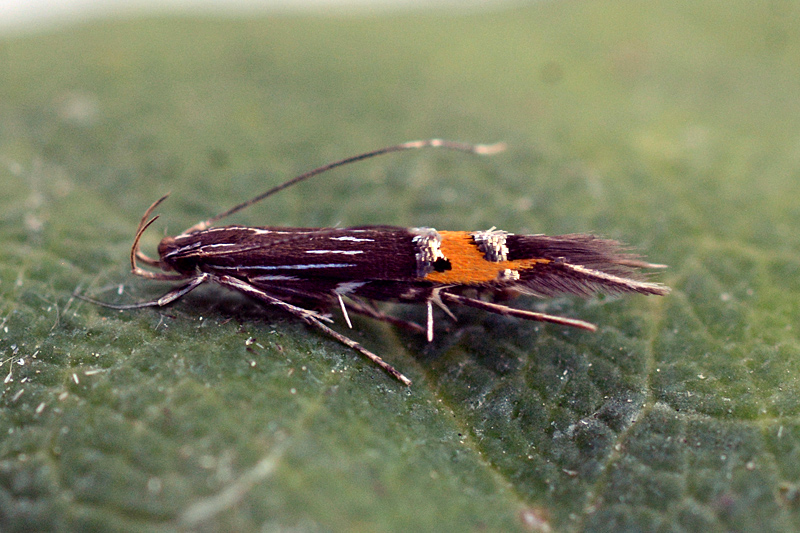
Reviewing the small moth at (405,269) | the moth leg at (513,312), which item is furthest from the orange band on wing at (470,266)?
the moth leg at (513,312)

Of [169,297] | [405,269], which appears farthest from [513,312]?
[169,297]

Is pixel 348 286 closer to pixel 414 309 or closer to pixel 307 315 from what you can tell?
pixel 307 315

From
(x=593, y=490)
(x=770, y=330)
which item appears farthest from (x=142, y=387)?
(x=770, y=330)

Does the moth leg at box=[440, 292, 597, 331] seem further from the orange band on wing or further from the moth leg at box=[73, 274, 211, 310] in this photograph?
the moth leg at box=[73, 274, 211, 310]

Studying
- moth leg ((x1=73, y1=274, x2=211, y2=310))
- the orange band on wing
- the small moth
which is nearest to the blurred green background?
moth leg ((x1=73, y1=274, x2=211, y2=310))

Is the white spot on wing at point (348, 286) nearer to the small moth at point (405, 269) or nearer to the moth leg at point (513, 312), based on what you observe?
the small moth at point (405, 269)

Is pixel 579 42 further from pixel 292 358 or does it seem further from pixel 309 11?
pixel 292 358
